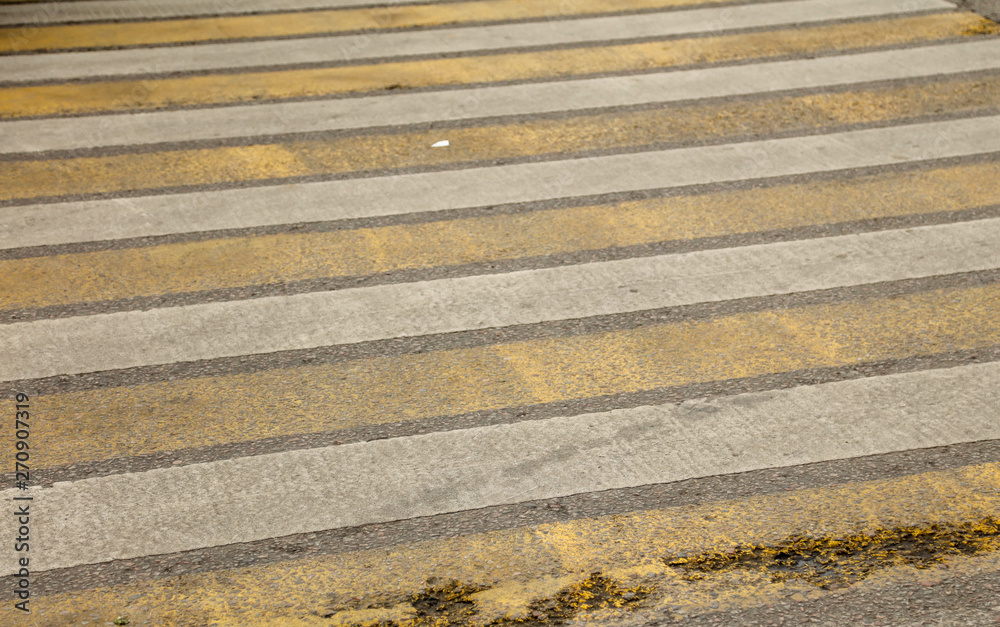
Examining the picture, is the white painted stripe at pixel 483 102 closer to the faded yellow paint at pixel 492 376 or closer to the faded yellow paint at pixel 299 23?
the faded yellow paint at pixel 299 23

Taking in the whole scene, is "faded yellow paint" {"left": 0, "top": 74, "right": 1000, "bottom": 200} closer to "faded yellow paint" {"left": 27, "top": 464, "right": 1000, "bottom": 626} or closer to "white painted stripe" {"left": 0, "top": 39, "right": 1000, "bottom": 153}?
"white painted stripe" {"left": 0, "top": 39, "right": 1000, "bottom": 153}

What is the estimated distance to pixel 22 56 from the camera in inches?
361

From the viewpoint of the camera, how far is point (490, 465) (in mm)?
4430

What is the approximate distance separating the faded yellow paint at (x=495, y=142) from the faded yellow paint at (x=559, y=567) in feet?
12.1

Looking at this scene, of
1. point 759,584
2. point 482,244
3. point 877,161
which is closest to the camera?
point 759,584

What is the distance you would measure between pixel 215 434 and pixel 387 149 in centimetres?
327

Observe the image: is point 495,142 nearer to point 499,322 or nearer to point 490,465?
point 499,322

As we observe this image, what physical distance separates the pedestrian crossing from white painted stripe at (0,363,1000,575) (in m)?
0.02

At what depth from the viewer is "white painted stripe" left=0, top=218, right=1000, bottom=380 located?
5.28m

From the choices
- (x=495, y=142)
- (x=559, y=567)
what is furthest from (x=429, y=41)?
(x=559, y=567)

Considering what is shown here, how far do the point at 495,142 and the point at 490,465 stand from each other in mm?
3583

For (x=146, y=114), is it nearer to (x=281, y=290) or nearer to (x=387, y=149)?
(x=387, y=149)

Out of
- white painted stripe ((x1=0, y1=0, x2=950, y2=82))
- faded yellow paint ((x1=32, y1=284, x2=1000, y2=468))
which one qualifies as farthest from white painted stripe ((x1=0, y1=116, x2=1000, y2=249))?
white painted stripe ((x1=0, y1=0, x2=950, y2=82))

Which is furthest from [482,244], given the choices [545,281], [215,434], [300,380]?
[215,434]
